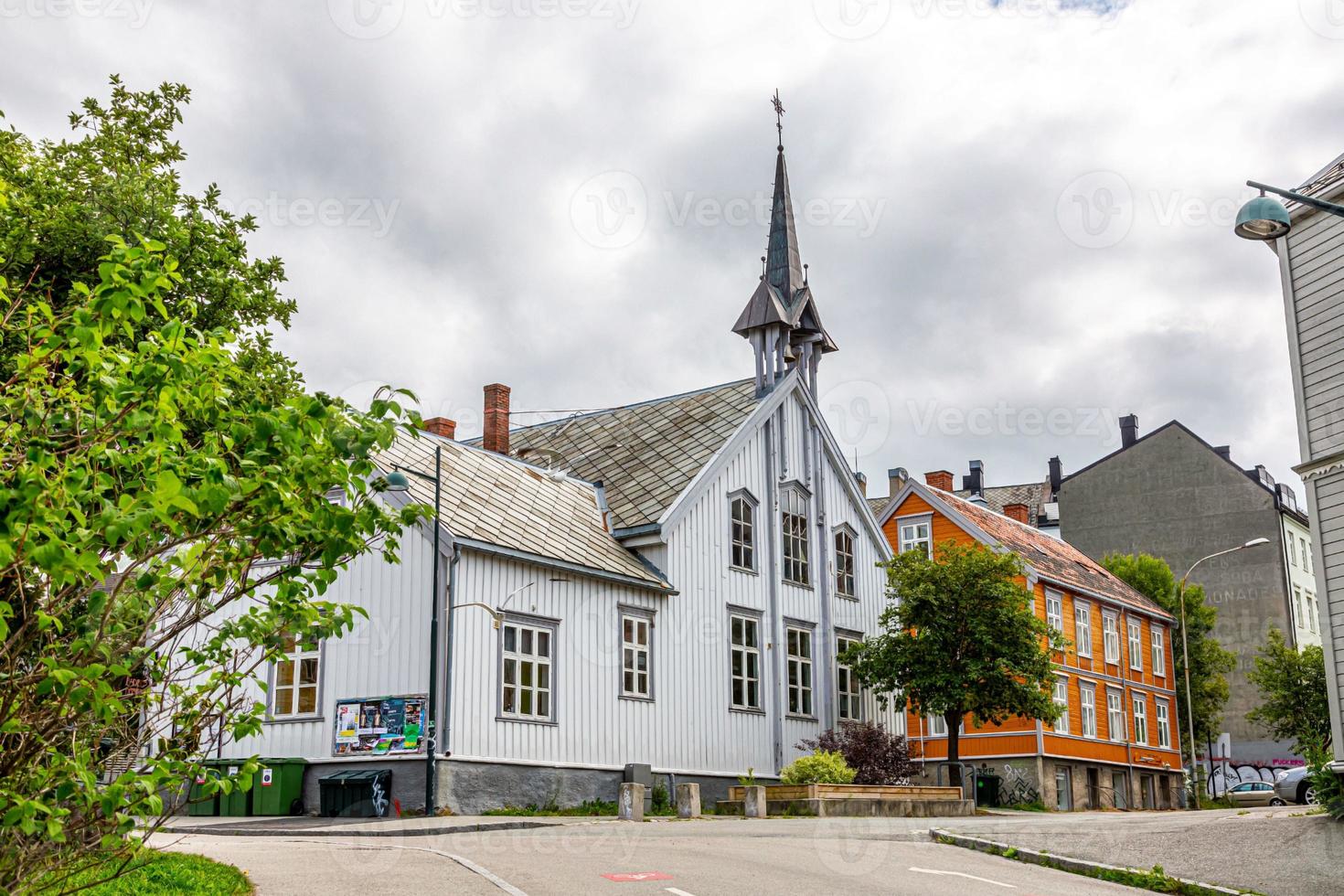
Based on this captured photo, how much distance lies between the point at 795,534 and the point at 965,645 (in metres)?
5.06

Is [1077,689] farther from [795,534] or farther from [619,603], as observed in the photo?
[619,603]

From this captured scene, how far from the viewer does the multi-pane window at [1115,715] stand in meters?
44.6

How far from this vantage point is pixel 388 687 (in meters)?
23.0

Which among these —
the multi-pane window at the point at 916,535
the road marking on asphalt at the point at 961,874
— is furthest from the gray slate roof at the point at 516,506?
the multi-pane window at the point at 916,535

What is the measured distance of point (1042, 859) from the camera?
15.3 metres

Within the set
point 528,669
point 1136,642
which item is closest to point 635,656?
point 528,669

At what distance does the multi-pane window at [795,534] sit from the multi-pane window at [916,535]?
1170 cm

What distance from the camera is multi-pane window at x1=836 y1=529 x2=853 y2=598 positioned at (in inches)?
1318

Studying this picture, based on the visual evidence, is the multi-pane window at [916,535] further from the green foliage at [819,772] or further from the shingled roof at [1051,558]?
the green foliage at [819,772]

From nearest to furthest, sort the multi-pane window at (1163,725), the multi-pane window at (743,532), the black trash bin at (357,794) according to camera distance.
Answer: the black trash bin at (357,794), the multi-pane window at (743,532), the multi-pane window at (1163,725)

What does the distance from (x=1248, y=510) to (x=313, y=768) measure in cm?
4540

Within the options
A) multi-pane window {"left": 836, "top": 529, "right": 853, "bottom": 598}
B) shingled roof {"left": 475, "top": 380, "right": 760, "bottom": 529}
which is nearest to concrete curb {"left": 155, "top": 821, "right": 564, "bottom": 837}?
shingled roof {"left": 475, "top": 380, "right": 760, "bottom": 529}

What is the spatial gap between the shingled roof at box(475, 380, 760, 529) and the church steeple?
109 centimetres

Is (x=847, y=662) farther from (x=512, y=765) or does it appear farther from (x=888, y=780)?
(x=512, y=765)
